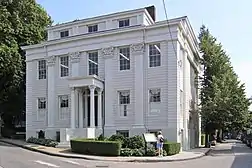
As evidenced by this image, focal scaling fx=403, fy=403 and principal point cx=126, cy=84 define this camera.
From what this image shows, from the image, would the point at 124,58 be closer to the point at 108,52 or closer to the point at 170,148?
the point at 108,52

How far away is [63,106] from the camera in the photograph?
35.2 meters

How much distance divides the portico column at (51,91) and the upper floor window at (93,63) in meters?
3.74

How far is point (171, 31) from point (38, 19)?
18737mm

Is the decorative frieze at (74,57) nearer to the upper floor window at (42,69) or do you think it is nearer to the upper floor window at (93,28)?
the upper floor window at (93,28)

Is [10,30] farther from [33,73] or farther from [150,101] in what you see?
[150,101]

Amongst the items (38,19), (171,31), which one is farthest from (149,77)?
(38,19)

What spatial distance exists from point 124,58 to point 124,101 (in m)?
3.51

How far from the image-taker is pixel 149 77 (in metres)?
31.7

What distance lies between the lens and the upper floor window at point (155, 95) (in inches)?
1234

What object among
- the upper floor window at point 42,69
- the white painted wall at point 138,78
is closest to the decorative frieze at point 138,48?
the white painted wall at point 138,78

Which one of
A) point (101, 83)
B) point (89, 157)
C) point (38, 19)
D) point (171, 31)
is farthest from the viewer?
point (38, 19)

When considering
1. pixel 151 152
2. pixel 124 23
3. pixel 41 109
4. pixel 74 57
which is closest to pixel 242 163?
pixel 151 152

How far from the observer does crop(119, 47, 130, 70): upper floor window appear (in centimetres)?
3275

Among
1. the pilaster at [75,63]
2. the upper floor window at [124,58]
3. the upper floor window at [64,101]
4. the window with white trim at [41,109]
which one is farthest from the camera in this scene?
the window with white trim at [41,109]
